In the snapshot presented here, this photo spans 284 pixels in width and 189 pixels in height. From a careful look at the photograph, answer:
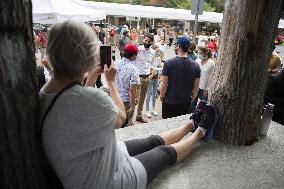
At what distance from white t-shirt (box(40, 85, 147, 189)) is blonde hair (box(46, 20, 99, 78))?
0.13 meters

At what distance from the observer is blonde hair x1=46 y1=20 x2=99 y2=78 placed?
164 centimetres

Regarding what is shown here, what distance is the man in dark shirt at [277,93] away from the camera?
16.3ft

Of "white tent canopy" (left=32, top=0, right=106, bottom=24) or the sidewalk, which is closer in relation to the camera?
the sidewalk

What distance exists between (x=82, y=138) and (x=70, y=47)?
541mm

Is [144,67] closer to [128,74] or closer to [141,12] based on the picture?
[128,74]

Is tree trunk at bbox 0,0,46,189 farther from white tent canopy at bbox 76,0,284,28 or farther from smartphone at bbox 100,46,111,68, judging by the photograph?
white tent canopy at bbox 76,0,284,28

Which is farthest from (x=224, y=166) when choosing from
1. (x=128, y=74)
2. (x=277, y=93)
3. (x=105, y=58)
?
(x=277, y=93)

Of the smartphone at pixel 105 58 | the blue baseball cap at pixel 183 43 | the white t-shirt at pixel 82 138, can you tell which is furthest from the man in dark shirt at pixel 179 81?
the white t-shirt at pixel 82 138

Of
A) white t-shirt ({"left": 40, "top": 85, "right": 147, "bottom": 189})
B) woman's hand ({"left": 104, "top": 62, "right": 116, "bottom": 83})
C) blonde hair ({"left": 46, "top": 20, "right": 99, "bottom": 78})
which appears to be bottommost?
white t-shirt ({"left": 40, "top": 85, "right": 147, "bottom": 189})

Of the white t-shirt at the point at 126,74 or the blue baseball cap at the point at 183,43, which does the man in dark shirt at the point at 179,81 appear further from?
the white t-shirt at the point at 126,74

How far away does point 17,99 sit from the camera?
62.9 inches

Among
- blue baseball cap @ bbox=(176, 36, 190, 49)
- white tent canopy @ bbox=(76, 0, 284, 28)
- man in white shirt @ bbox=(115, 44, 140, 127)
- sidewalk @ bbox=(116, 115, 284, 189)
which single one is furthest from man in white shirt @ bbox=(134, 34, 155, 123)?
white tent canopy @ bbox=(76, 0, 284, 28)

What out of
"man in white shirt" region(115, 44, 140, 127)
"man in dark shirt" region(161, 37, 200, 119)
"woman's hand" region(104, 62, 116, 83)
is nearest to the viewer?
"woman's hand" region(104, 62, 116, 83)

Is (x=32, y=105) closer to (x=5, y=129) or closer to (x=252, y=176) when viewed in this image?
(x=5, y=129)
